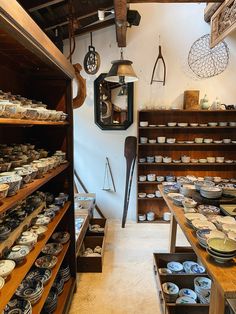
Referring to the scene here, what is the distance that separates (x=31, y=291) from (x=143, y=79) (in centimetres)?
312

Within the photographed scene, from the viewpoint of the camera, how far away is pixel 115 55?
3762 millimetres

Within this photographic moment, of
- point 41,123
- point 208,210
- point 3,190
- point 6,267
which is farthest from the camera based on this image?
point 208,210

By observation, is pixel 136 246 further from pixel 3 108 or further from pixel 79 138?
pixel 3 108

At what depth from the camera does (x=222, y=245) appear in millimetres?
1289

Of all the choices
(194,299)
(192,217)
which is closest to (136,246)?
(194,299)

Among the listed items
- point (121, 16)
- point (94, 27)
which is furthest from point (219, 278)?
point (94, 27)

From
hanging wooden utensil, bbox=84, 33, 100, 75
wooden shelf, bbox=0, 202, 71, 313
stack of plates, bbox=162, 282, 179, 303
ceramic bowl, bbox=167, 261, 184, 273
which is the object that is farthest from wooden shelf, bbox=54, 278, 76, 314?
hanging wooden utensil, bbox=84, 33, 100, 75

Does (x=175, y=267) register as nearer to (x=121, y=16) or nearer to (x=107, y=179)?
(x=107, y=179)

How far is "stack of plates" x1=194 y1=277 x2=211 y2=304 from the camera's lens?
195 centimetres

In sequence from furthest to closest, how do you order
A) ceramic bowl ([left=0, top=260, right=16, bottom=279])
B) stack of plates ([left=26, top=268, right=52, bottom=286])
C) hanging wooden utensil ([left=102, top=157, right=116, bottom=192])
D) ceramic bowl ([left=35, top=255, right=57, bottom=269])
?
hanging wooden utensil ([left=102, top=157, right=116, bottom=192]), ceramic bowl ([left=35, top=255, right=57, bottom=269]), stack of plates ([left=26, top=268, right=52, bottom=286]), ceramic bowl ([left=0, top=260, right=16, bottom=279])

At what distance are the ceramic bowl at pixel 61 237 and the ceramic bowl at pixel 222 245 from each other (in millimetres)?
1239

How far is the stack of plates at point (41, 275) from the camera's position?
65.9 inches

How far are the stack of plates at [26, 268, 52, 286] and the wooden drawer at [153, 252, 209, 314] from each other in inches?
33.7

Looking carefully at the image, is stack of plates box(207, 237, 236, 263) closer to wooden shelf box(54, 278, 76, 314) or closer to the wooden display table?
the wooden display table
